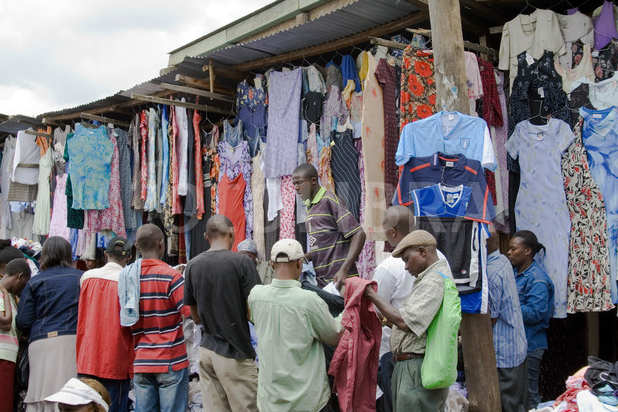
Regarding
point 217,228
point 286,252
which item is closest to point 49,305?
point 217,228

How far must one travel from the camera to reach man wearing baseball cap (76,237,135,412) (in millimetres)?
5324

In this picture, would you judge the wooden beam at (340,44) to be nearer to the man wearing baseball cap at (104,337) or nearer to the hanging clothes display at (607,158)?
the hanging clothes display at (607,158)

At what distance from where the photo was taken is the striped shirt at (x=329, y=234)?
5355mm

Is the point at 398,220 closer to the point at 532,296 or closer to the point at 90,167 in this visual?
the point at 532,296

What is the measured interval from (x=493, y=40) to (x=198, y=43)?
19.2 feet

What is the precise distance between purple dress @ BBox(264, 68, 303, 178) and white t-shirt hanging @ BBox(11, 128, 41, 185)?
4.91 meters

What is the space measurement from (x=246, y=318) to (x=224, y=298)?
258 mm

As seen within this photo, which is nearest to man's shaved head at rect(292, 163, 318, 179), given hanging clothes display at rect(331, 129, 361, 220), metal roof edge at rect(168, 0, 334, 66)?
hanging clothes display at rect(331, 129, 361, 220)

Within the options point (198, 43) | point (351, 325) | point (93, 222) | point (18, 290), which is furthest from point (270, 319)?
point (198, 43)

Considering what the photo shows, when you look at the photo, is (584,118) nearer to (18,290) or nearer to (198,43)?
(18,290)

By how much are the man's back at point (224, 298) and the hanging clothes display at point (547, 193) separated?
307 cm

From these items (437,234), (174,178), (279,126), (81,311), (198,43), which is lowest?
(81,311)

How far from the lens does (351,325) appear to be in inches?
153

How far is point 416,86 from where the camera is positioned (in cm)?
602
